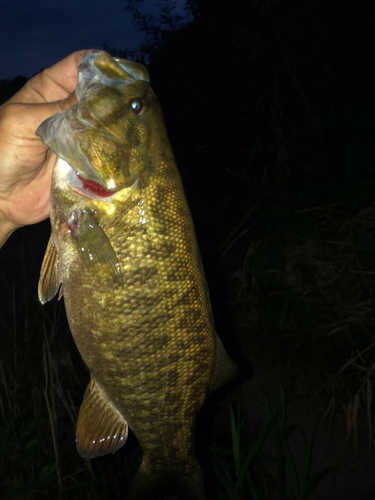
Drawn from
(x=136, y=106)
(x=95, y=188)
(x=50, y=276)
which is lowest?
(x=50, y=276)

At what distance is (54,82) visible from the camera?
194 centimetres

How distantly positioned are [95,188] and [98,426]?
1029mm

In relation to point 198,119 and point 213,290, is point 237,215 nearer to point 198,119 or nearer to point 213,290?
point 213,290

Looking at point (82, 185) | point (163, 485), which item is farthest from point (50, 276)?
point (163, 485)

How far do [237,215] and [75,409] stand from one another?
3.24 metres

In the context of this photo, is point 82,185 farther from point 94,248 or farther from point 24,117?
point 24,117

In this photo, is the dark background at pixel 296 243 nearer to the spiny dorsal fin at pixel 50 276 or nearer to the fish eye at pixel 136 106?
the spiny dorsal fin at pixel 50 276

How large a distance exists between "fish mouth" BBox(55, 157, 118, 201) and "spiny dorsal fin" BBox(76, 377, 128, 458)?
80 centimetres

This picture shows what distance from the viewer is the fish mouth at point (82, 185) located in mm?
1484

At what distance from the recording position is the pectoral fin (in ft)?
4.69

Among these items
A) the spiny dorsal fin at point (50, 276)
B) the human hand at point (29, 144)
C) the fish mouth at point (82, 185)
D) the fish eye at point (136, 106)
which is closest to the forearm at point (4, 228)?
the human hand at point (29, 144)

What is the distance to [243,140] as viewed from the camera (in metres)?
5.62

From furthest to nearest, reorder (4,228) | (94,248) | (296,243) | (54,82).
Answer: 1. (296,243)
2. (4,228)
3. (54,82)
4. (94,248)

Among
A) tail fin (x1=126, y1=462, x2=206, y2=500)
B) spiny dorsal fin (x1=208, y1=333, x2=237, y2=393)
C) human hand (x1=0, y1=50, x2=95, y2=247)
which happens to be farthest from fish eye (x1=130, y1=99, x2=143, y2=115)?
tail fin (x1=126, y1=462, x2=206, y2=500)
